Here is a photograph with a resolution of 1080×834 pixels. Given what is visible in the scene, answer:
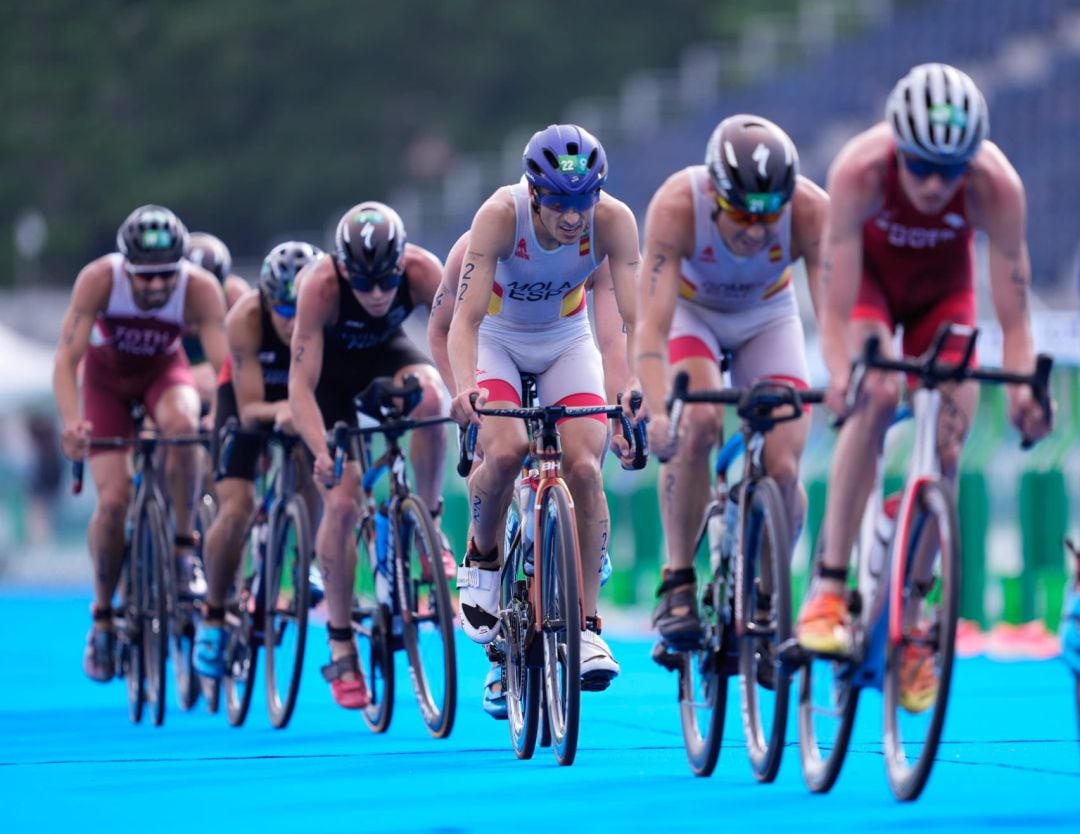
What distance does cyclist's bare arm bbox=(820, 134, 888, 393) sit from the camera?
686cm

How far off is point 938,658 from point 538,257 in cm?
274

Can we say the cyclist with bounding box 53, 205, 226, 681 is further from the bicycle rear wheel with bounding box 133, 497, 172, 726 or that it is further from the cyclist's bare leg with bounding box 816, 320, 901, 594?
the cyclist's bare leg with bounding box 816, 320, 901, 594

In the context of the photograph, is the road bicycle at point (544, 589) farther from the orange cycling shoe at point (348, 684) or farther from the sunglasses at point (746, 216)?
the orange cycling shoe at point (348, 684)

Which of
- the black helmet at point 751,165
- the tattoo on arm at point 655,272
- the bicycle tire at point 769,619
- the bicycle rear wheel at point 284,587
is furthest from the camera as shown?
the bicycle rear wheel at point 284,587

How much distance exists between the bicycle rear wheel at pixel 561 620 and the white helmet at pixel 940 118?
187 centimetres

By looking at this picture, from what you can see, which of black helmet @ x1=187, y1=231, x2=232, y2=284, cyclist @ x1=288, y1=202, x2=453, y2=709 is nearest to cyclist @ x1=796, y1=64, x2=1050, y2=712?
cyclist @ x1=288, y1=202, x2=453, y2=709

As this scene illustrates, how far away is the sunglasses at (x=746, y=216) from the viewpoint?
7.66m

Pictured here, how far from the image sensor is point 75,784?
26.7ft

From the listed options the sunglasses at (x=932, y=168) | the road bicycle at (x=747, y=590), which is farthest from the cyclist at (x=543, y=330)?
the sunglasses at (x=932, y=168)

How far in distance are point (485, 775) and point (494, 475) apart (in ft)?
3.78

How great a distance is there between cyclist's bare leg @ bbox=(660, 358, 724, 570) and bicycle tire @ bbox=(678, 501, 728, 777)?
80 mm

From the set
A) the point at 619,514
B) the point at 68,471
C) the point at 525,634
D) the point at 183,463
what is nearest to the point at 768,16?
the point at 68,471

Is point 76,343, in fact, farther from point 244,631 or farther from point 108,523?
point 244,631

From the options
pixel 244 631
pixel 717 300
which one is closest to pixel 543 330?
pixel 717 300
